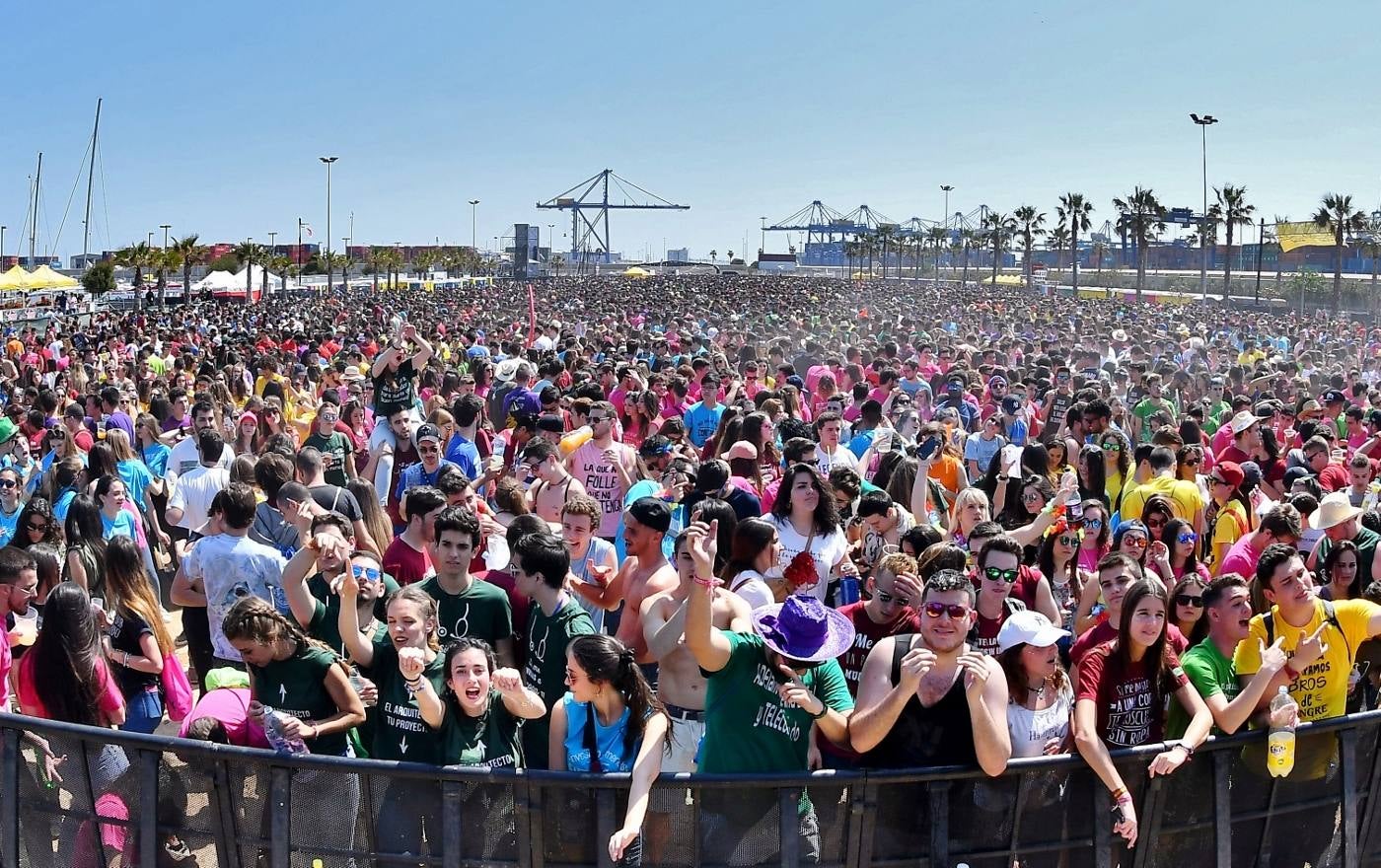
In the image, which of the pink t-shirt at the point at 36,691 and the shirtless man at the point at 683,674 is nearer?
the shirtless man at the point at 683,674

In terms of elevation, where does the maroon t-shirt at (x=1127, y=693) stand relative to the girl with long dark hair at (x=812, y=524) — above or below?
below

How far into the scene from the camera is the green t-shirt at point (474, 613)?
4.79m

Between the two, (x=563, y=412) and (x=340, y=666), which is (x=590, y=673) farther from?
(x=563, y=412)

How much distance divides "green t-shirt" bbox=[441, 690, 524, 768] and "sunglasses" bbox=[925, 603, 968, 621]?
1403mm

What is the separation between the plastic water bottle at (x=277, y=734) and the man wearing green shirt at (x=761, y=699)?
1.29m

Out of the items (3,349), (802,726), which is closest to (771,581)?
(802,726)

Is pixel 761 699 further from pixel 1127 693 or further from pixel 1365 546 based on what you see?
pixel 1365 546

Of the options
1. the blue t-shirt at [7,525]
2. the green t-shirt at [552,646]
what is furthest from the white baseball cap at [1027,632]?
the blue t-shirt at [7,525]

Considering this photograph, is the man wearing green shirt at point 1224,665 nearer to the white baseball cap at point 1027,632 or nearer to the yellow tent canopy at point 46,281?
the white baseball cap at point 1027,632

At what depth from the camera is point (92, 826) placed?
163 inches

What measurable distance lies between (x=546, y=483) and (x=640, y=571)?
190 centimetres

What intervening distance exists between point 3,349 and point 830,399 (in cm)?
1751

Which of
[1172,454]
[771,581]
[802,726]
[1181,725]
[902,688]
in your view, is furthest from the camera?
[1172,454]

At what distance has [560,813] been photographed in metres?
3.89
